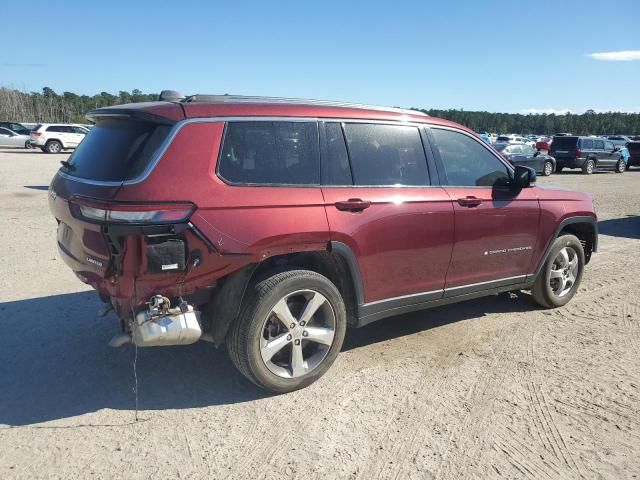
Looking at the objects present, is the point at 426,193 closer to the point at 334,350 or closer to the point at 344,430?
the point at 334,350

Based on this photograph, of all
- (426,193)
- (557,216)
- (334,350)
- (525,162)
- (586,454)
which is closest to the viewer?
(586,454)

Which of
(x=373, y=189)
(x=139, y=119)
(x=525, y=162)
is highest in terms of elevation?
(x=139, y=119)

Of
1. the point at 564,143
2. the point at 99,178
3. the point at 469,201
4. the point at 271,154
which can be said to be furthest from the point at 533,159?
the point at 99,178

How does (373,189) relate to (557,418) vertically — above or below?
above

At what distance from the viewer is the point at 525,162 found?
73.6 feet

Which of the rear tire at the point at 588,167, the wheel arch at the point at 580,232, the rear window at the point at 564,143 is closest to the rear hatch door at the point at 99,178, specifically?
the wheel arch at the point at 580,232

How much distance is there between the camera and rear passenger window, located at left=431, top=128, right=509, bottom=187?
4379 mm

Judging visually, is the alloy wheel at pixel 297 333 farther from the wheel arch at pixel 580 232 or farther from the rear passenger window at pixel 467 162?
the wheel arch at pixel 580 232

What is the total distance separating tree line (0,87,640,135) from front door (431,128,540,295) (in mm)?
72110

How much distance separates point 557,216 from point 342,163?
8.29ft

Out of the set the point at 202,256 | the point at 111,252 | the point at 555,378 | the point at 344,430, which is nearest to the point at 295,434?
the point at 344,430

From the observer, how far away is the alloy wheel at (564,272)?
534 centimetres

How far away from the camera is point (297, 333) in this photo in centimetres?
354

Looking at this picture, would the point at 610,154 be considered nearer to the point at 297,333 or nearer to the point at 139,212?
the point at 297,333
